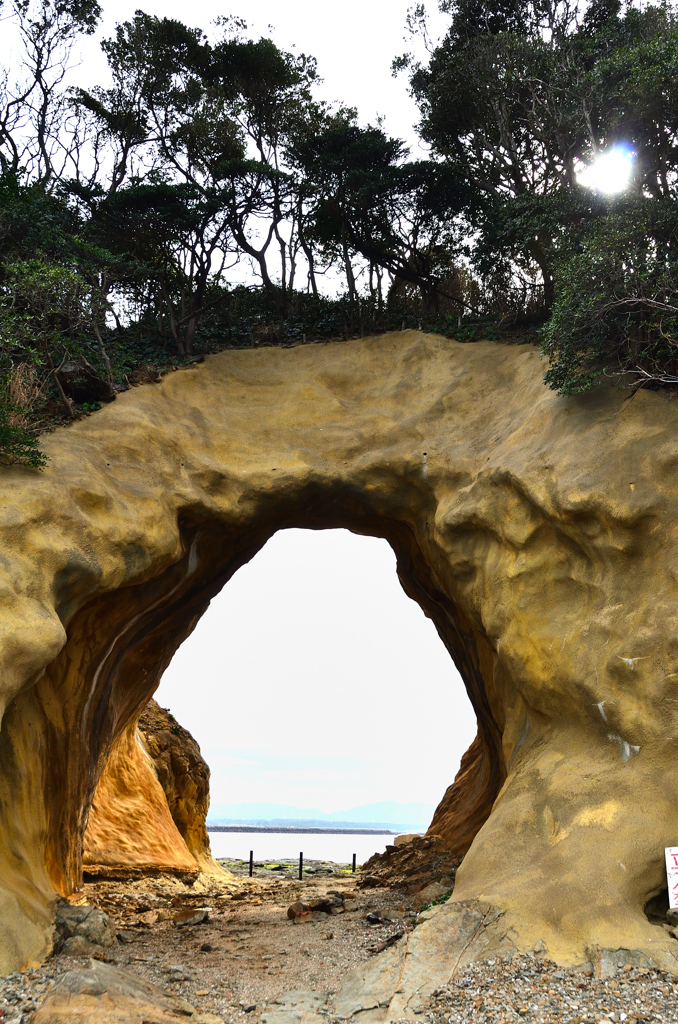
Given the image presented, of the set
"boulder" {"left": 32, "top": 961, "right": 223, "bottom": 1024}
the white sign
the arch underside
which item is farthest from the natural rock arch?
"boulder" {"left": 32, "top": 961, "right": 223, "bottom": 1024}

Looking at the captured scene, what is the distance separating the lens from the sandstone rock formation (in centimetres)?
1828

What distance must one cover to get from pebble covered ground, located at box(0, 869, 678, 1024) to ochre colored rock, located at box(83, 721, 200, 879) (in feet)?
3.51

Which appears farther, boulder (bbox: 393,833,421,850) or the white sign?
boulder (bbox: 393,833,421,850)

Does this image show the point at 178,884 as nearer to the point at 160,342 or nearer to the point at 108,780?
the point at 108,780

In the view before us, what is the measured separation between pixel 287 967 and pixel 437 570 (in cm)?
660

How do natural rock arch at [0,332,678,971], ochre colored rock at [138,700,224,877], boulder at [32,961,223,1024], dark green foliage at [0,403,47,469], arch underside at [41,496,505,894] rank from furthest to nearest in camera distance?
1. ochre colored rock at [138,700,224,877]
2. arch underside at [41,496,505,894]
3. dark green foliage at [0,403,47,469]
4. natural rock arch at [0,332,678,971]
5. boulder at [32,961,223,1024]

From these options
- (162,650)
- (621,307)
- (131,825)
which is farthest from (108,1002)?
(131,825)

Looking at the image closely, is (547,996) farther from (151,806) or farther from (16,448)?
(151,806)

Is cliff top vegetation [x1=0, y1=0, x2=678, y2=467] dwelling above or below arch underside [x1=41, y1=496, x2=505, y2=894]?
above

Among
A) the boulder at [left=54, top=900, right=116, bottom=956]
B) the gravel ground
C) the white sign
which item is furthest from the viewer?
the boulder at [left=54, top=900, right=116, bottom=956]

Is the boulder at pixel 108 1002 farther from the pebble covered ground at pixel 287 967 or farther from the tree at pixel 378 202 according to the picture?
the tree at pixel 378 202

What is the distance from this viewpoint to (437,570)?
14359 millimetres

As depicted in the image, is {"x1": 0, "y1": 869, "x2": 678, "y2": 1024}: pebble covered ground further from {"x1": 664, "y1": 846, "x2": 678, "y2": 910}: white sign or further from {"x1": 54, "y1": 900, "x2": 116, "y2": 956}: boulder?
{"x1": 664, "y1": 846, "x2": 678, "y2": 910}: white sign

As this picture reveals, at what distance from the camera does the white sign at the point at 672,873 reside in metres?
8.52
